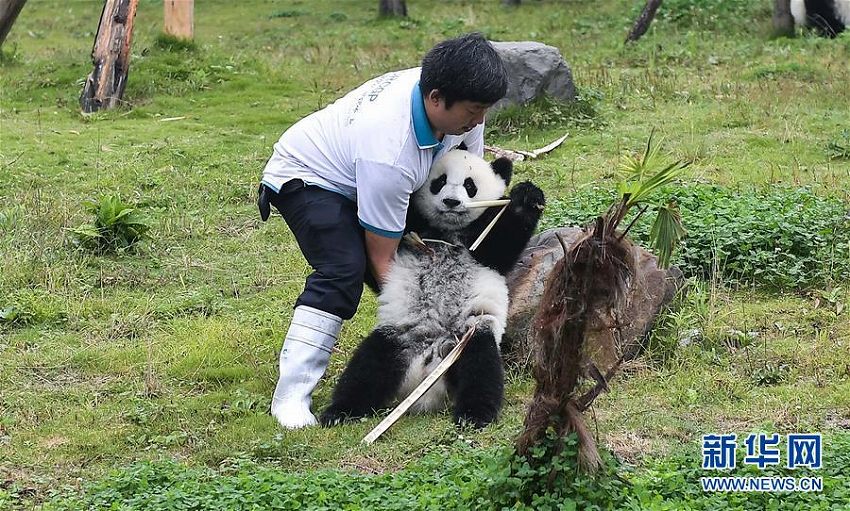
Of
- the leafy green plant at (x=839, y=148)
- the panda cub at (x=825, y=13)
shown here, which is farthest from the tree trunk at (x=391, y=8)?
the leafy green plant at (x=839, y=148)

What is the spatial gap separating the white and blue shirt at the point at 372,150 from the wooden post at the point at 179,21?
29.0ft

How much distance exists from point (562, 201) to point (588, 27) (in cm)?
→ 1050

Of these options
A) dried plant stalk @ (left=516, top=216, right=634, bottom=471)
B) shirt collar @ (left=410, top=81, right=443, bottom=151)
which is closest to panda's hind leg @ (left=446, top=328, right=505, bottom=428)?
shirt collar @ (left=410, top=81, right=443, bottom=151)

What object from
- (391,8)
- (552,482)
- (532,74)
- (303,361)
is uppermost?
(552,482)

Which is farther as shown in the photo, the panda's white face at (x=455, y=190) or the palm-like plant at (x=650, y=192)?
the panda's white face at (x=455, y=190)

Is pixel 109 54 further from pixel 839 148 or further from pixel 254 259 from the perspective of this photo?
pixel 839 148

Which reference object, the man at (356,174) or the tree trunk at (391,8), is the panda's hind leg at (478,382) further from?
the tree trunk at (391,8)

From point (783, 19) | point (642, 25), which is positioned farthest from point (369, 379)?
point (783, 19)

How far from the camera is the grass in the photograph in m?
4.72

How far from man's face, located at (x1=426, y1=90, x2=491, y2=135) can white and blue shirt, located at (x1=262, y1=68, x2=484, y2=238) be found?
44 millimetres

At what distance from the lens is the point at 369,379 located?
4867 mm

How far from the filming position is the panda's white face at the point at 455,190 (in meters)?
5.01

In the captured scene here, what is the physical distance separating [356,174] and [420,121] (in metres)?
0.34

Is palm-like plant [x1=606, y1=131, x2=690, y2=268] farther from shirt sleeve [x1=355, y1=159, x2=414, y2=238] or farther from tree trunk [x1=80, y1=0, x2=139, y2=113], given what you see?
tree trunk [x1=80, y1=0, x2=139, y2=113]
